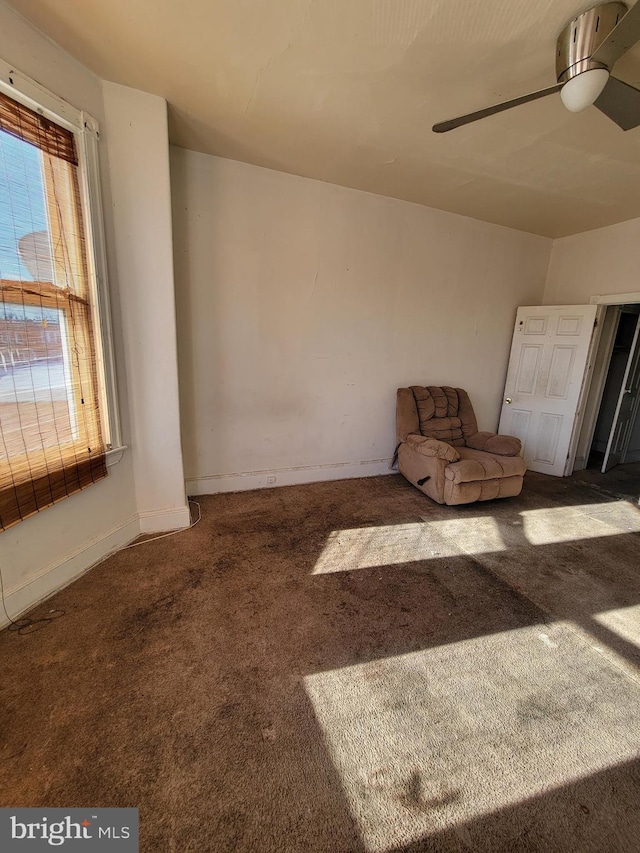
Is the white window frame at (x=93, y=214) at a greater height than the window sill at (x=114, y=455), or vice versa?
the white window frame at (x=93, y=214)

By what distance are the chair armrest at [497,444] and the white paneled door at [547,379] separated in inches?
38.4

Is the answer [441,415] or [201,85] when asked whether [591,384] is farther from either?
[201,85]

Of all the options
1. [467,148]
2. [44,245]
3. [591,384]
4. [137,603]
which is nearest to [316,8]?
[467,148]

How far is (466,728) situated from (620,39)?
8.63 ft

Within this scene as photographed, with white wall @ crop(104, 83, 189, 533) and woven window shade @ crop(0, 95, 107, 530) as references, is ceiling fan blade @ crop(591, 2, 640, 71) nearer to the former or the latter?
white wall @ crop(104, 83, 189, 533)

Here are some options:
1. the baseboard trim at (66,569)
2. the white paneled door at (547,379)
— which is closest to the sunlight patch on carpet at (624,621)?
the white paneled door at (547,379)

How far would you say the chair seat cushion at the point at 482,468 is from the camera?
2.94 meters

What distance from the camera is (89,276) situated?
6.52 ft

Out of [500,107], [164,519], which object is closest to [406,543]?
[164,519]

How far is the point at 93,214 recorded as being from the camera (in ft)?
6.44

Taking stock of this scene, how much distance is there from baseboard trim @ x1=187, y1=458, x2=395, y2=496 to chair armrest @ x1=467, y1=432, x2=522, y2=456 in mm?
928

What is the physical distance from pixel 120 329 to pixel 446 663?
8.44 feet

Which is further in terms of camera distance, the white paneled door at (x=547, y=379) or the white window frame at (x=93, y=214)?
the white paneled door at (x=547, y=379)

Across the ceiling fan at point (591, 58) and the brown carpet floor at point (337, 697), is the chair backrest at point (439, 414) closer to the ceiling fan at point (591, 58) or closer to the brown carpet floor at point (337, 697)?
the brown carpet floor at point (337, 697)
